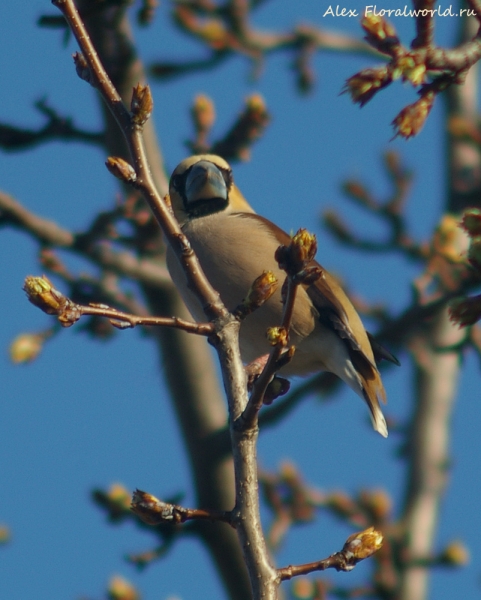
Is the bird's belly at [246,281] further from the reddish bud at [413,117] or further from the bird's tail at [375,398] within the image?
the reddish bud at [413,117]

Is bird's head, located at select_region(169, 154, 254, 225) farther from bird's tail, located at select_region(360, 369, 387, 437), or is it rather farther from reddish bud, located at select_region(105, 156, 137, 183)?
reddish bud, located at select_region(105, 156, 137, 183)

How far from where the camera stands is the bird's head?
4.66m

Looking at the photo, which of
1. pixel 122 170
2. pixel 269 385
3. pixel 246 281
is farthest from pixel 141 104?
pixel 246 281

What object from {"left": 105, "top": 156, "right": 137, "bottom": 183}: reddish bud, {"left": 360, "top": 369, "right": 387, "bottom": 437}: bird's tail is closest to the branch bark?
{"left": 360, "top": 369, "right": 387, "bottom": 437}: bird's tail

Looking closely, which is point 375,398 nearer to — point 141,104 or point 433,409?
point 141,104

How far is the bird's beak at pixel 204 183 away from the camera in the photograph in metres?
4.64

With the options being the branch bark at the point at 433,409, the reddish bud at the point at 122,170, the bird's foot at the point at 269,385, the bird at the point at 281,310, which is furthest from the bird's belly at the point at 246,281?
the branch bark at the point at 433,409

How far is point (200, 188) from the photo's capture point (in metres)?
4.64

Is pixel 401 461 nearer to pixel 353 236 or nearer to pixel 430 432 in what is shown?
pixel 430 432

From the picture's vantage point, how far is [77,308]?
6.99 ft

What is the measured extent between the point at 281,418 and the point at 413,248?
167cm

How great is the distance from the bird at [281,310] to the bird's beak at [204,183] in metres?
0.26

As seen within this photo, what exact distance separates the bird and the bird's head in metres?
0.27

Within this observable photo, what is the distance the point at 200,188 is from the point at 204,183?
0.12 ft
